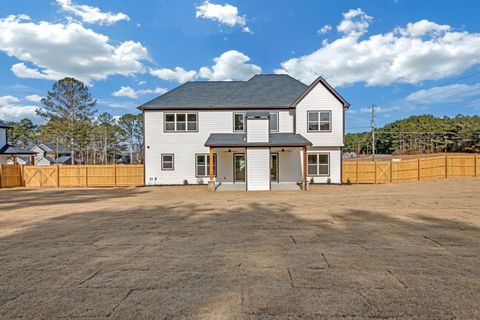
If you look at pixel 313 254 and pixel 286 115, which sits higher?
pixel 286 115

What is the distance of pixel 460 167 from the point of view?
22.8m

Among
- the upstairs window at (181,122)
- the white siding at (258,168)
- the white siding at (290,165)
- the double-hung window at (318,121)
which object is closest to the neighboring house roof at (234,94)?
the upstairs window at (181,122)

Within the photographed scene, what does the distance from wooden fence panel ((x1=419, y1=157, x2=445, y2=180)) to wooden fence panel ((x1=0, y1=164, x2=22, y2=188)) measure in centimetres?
3094

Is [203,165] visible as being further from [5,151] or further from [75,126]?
[75,126]

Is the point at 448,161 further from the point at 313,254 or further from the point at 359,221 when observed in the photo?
the point at 313,254

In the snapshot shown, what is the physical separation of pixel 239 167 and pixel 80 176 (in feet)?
39.7

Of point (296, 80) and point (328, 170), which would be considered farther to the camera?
point (296, 80)

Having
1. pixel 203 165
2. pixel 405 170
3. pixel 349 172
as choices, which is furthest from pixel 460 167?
pixel 203 165

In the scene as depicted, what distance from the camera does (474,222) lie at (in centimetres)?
805

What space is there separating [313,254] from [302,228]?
7.38ft

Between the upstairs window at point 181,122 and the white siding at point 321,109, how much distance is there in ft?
24.7

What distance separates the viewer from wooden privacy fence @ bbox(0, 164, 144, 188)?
72.5ft

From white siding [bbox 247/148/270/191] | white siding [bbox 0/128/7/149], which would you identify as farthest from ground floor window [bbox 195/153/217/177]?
white siding [bbox 0/128/7/149]

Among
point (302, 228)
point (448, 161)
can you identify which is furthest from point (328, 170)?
point (302, 228)
